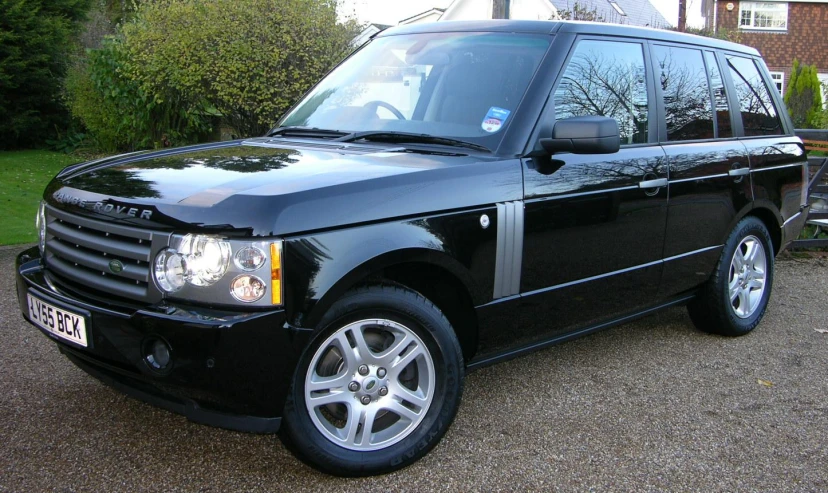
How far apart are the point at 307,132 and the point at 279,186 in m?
1.40

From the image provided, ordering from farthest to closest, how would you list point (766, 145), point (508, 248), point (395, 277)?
point (766, 145) < point (508, 248) < point (395, 277)

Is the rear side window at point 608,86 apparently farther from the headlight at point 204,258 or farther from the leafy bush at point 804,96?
the leafy bush at point 804,96

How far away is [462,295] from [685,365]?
191 centimetres

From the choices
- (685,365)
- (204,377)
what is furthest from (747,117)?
(204,377)

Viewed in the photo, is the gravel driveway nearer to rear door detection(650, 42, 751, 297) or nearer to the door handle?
rear door detection(650, 42, 751, 297)

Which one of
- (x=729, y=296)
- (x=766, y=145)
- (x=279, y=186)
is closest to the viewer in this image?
(x=279, y=186)

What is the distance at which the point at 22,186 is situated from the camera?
11.9 metres

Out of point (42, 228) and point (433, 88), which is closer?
point (42, 228)

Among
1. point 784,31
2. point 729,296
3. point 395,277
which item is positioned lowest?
point 729,296

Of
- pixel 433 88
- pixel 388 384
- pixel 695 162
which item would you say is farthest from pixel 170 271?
pixel 695 162

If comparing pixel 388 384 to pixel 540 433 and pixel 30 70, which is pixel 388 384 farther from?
pixel 30 70

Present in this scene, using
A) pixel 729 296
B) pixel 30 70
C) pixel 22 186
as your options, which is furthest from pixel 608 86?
pixel 30 70

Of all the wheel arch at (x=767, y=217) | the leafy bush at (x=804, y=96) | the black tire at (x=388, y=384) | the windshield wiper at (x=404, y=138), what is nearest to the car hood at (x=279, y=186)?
the windshield wiper at (x=404, y=138)

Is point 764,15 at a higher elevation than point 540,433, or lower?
higher
